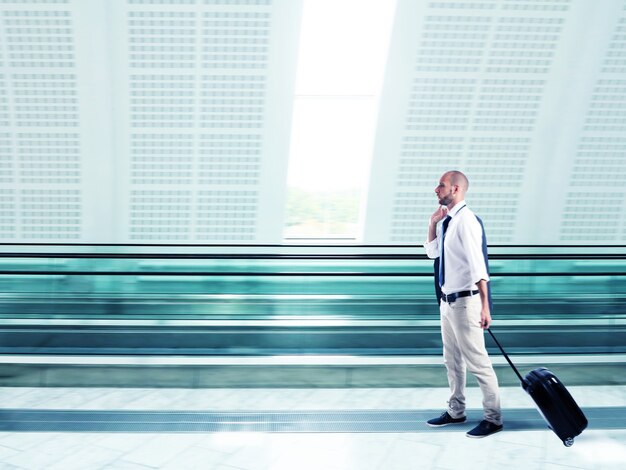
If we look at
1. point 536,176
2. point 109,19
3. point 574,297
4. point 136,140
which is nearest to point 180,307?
point 574,297

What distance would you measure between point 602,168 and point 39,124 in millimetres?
9907

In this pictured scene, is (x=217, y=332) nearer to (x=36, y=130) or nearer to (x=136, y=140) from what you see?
(x=136, y=140)

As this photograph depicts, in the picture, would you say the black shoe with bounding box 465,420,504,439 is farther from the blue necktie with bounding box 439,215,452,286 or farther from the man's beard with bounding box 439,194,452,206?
the man's beard with bounding box 439,194,452,206

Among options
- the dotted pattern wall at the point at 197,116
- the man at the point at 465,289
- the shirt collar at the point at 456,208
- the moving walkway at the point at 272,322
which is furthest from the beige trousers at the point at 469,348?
the dotted pattern wall at the point at 197,116

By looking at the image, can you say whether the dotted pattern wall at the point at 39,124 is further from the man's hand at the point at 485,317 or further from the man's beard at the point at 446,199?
the man's hand at the point at 485,317

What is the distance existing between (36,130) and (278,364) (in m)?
7.46

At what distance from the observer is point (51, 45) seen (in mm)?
9000

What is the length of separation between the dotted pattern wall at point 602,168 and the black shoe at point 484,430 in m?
8.13

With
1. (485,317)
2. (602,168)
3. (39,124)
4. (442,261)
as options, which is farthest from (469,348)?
(39,124)

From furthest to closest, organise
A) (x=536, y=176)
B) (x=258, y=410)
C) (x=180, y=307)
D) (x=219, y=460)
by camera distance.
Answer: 1. (x=536, y=176)
2. (x=180, y=307)
3. (x=258, y=410)
4. (x=219, y=460)

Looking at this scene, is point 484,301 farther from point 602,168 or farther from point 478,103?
point 602,168

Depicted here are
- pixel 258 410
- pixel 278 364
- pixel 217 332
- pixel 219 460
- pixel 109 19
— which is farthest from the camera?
pixel 109 19

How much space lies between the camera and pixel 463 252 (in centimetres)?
303

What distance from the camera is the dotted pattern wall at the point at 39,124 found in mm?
8875
